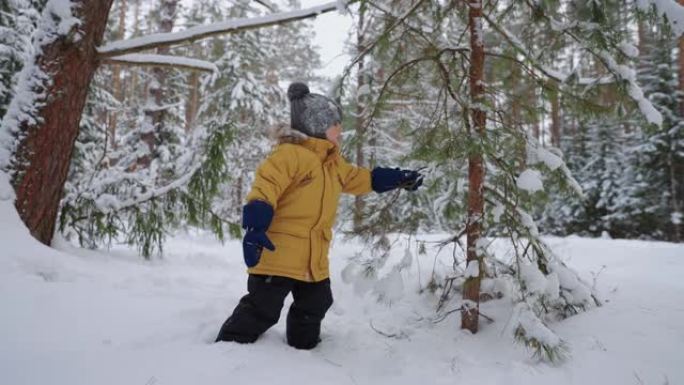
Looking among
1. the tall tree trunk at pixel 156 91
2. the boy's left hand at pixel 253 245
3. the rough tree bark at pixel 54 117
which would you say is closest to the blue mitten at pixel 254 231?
the boy's left hand at pixel 253 245

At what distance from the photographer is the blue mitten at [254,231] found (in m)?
2.48

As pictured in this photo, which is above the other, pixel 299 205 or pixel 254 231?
pixel 299 205

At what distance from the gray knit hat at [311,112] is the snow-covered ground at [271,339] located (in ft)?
5.04

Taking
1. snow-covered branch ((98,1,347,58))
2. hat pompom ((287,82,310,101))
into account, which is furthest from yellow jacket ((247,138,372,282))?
snow-covered branch ((98,1,347,58))

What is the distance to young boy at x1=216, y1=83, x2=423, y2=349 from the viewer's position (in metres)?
2.74

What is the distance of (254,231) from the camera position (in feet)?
8.20

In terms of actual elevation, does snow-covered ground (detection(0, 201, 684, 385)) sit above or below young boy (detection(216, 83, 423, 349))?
below

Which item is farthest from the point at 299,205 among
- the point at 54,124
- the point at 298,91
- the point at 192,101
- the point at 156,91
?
the point at 192,101

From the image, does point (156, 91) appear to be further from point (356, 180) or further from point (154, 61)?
point (356, 180)

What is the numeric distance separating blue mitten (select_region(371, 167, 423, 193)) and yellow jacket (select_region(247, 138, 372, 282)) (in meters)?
0.37

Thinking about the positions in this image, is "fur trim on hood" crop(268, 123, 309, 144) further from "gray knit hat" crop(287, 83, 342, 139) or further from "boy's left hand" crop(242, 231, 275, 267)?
"boy's left hand" crop(242, 231, 275, 267)

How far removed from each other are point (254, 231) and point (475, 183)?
63.6 inches

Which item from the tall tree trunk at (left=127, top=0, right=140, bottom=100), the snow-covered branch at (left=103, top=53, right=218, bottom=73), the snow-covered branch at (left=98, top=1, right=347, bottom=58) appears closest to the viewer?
the snow-covered branch at (left=98, top=1, right=347, bottom=58)

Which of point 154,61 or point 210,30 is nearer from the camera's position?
point 210,30
